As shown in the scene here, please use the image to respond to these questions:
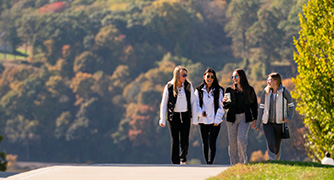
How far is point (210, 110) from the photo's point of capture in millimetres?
11484

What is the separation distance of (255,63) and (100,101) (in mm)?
18492

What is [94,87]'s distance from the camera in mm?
83312

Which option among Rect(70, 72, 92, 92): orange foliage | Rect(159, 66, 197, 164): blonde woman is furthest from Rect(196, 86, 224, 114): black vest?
Rect(70, 72, 92, 92): orange foliage

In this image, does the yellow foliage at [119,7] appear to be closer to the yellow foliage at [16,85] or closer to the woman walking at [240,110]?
the yellow foliage at [16,85]

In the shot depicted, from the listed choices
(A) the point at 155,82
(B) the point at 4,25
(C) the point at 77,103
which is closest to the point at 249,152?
(A) the point at 155,82

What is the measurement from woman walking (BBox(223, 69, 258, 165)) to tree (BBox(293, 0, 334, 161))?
1.51 meters

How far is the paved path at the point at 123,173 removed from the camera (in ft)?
31.9

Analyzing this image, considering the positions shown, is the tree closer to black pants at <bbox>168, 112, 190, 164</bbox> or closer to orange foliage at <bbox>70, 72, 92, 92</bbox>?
black pants at <bbox>168, 112, 190, 164</bbox>

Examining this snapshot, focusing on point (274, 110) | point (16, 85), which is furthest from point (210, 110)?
point (16, 85)

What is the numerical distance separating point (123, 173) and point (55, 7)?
328 ft

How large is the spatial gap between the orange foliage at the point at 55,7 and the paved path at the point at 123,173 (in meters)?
96.7

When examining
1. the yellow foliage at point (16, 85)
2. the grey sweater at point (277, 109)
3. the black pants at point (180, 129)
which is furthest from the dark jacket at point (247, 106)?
the yellow foliage at point (16, 85)

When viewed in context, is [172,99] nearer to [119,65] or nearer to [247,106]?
[247,106]

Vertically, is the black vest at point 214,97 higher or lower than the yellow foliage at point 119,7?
lower
